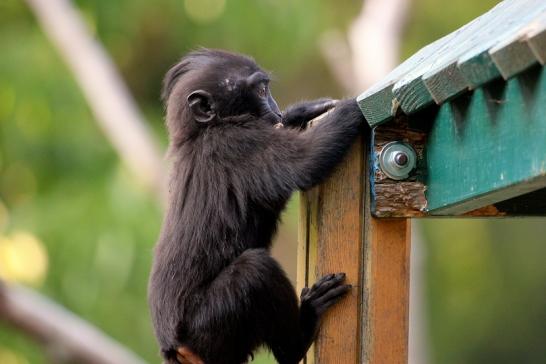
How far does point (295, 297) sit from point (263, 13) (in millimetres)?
8180

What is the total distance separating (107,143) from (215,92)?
7.85 m

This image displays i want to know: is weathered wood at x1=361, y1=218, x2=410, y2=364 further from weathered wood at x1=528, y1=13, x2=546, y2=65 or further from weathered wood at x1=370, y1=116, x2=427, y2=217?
weathered wood at x1=528, y1=13, x2=546, y2=65

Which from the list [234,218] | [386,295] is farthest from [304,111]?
[386,295]

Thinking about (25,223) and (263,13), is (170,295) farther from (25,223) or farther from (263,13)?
(263,13)

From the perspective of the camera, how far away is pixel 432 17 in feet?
46.0

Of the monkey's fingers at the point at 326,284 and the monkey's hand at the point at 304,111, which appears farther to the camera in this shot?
the monkey's hand at the point at 304,111

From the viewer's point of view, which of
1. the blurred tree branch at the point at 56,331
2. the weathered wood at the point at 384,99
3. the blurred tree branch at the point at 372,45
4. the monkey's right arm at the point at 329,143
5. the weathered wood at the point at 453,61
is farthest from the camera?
the blurred tree branch at the point at 372,45

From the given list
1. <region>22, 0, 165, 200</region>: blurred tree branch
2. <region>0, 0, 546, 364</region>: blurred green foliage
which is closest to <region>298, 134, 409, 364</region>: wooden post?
<region>0, 0, 546, 364</region>: blurred green foliage

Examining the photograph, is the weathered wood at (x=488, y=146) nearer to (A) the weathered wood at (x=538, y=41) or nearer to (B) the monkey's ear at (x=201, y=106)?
(A) the weathered wood at (x=538, y=41)

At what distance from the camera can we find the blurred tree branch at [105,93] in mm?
10820

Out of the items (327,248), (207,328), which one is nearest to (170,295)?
(207,328)

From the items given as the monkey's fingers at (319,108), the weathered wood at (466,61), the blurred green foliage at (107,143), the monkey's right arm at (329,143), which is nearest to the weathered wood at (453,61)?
the weathered wood at (466,61)

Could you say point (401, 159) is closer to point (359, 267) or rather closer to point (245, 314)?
point (359, 267)

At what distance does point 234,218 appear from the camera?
4676 mm
